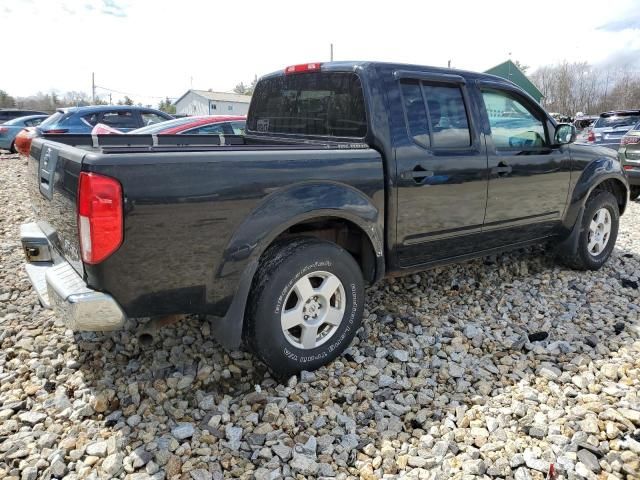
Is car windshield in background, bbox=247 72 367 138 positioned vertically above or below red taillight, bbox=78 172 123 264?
above

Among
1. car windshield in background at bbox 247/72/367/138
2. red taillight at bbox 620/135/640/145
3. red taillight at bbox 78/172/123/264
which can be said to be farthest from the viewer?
red taillight at bbox 620/135/640/145

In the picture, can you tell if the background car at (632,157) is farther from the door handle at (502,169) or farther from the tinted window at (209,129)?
the tinted window at (209,129)

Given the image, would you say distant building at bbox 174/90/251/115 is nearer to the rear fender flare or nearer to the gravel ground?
the gravel ground

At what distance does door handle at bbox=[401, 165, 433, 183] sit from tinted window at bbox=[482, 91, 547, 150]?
860 millimetres

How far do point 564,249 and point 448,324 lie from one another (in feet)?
5.88

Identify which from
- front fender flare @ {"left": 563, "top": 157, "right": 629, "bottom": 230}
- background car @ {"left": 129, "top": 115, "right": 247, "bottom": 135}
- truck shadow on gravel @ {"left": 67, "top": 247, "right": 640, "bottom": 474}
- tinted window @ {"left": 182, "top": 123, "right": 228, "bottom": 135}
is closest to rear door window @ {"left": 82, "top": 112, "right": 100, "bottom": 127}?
background car @ {"left": 129, "top": 115, "right": 247, "bottom": 135}

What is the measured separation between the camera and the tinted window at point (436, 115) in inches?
133

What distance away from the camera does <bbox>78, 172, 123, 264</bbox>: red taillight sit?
2199mm

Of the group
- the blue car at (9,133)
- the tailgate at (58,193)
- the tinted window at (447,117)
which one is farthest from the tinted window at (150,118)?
the tinted window at (447,117)

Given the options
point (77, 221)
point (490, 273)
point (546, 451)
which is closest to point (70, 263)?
point (77, 221)

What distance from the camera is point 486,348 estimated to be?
3486 millimetres

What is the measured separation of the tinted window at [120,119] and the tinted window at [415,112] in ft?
30.1

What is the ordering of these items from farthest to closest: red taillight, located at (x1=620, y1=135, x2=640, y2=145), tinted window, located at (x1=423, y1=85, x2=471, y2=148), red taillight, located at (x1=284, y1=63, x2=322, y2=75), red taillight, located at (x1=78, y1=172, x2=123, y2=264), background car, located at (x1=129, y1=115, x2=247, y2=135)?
1. red taillight, located at (x1=620, y1=135, x2=640, y2=145)
2. background car, located at (x1=129, y1=115, x2=247, y2=135)
3. red taillight, located at (x1=284, y1=63, x2=322, y2=75)
4. tinted window, located at (x1=423, y1=85, x2=471, y2=148)
5. red taillight, located at (x1=78, y1=172, x2=123, y2=264)

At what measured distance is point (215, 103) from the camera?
51844 millimetres
